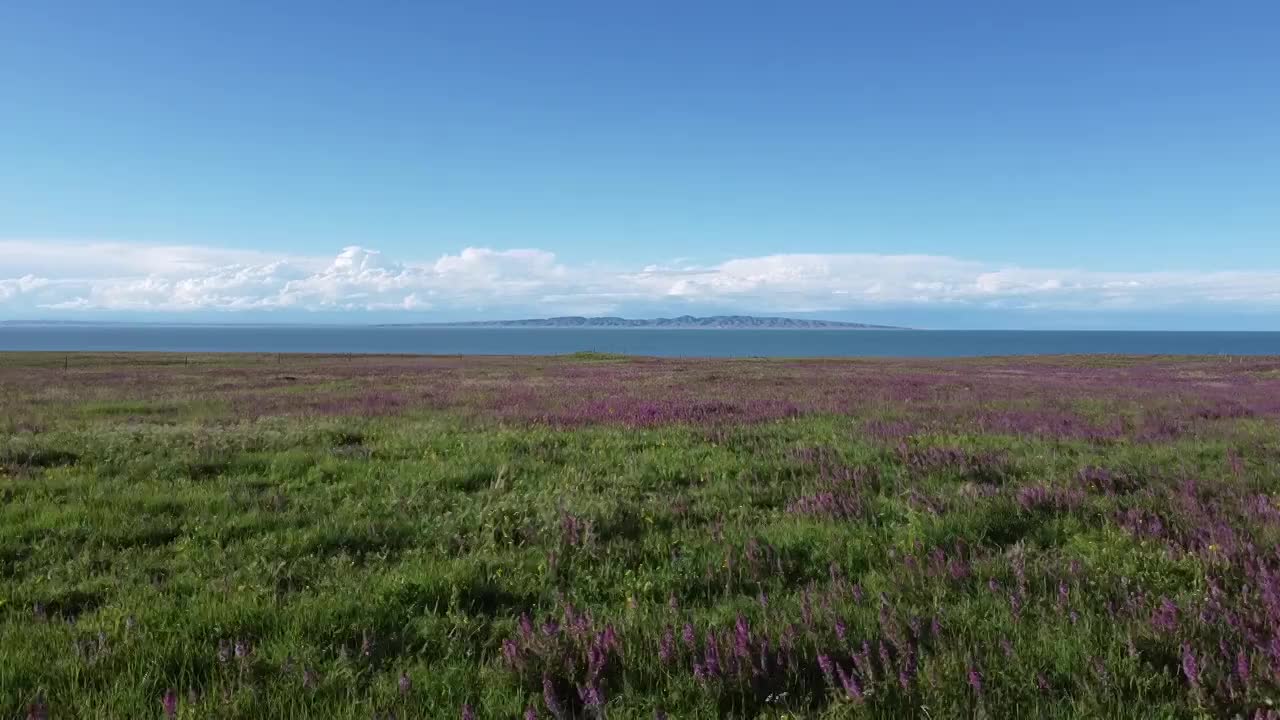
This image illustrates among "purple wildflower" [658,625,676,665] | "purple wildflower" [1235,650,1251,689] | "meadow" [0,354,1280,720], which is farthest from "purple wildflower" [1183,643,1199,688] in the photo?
"purple wildflower" [658,625,676,665]

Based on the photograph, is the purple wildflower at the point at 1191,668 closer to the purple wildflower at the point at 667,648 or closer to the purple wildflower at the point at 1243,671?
the purple wildflower at the point at 1243,671

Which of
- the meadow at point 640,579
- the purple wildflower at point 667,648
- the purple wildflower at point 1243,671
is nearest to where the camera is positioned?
the purple wildflower at point 1243,671

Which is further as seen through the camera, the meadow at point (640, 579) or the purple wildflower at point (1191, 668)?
the meadow at point (640, 579)

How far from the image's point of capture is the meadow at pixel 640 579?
11.8 ft

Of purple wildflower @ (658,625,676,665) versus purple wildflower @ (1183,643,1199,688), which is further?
purple wildflower @ (658,625,676,665)

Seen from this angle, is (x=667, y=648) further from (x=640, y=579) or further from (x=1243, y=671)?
(x=1243, y=671)

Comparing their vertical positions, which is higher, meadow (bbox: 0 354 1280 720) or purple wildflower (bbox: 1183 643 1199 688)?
purple wildflower (bbox: 1183 643 1199 688)

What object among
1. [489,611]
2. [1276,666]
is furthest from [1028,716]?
[489,611]

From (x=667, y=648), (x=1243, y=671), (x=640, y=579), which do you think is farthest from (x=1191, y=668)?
(x=640, y=579)

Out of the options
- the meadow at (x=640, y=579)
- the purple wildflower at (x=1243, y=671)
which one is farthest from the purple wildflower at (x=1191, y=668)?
the purple wildflower at (x=1243, y=671)

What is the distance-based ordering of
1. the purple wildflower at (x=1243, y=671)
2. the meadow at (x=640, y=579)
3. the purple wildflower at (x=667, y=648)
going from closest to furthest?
the purple wildflower at (x=1243, y=671) → the meadow at (x=640, y=579) → the purple wildflower at (x=667, y=648)

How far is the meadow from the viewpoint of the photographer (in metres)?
3.61

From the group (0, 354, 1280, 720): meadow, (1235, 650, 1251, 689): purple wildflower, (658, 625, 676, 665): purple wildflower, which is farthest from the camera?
(658, 625, 676, 665): purple wildflower

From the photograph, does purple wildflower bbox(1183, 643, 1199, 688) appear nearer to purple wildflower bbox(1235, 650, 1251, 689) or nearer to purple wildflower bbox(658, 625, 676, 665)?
purple wildflower bbox(1235, 650, 1251, 689)
